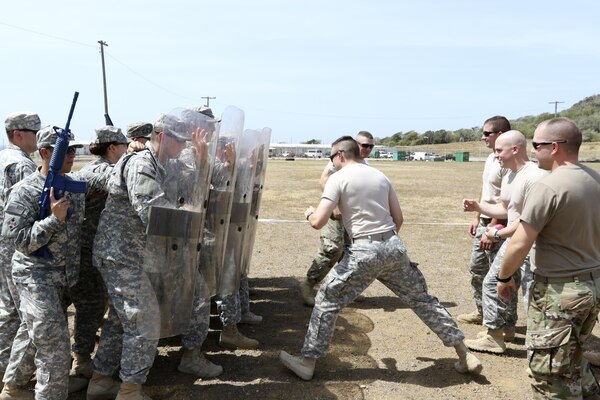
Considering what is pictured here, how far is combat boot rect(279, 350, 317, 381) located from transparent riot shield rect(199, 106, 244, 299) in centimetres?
84

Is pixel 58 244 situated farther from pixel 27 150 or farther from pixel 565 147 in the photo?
pixel 565 147

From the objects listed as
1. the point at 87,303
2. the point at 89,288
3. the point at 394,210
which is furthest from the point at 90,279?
the point at 394,210

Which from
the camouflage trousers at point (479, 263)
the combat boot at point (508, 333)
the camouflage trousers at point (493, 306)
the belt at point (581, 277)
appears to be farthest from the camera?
the camouflage trousers at point (479, 263)

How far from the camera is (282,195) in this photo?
18.9 meters

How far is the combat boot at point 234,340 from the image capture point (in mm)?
4699

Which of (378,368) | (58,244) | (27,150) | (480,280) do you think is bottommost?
(378,368)

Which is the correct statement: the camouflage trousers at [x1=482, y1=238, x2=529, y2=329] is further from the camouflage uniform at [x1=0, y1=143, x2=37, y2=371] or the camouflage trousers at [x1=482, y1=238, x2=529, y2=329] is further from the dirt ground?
the camouflage uniform at [x1=0, y1=143, x2=37, y2=371]

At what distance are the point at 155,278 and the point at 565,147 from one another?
2755 mm

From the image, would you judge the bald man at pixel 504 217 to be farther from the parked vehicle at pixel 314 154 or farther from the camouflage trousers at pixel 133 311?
the parked vehicle at pixel 314 154

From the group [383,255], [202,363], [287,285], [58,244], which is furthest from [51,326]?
[287,285]

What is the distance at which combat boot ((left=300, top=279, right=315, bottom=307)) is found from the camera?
19.8ft

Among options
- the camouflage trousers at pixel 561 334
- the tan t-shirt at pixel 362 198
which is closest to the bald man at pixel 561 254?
the camouflage trousers at pixel 561 334

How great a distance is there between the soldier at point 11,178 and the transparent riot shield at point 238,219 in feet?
5.13

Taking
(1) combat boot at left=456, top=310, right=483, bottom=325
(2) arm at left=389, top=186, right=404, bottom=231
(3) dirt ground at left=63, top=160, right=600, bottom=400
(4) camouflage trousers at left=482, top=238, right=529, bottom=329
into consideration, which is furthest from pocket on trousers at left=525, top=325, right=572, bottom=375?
(1) combat boot at left=456, top=310, right=483, bottom=325
